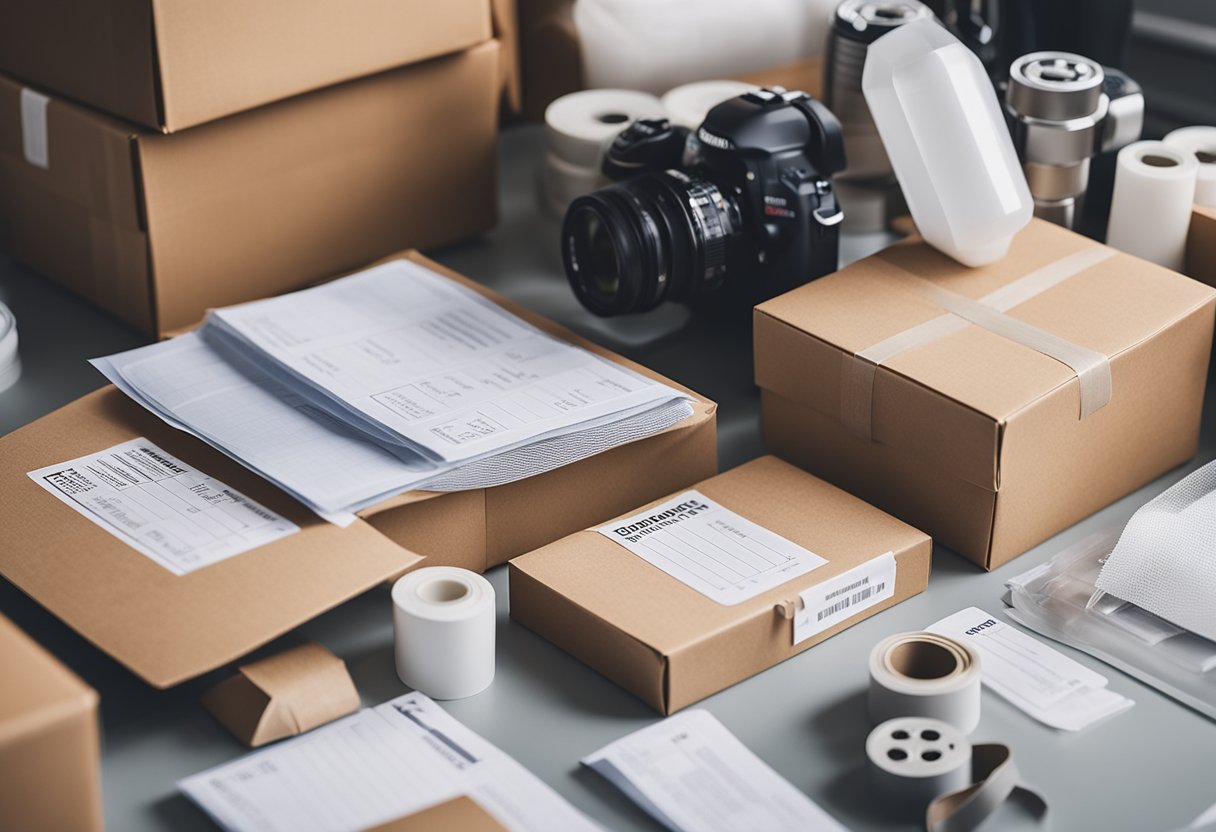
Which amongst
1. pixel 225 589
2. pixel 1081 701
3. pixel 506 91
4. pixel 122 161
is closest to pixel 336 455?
pixel 225 589

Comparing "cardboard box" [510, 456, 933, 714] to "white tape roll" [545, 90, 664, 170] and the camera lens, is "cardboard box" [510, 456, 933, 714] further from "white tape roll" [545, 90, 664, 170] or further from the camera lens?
"white tape roll" [545, 90, 664, 170]

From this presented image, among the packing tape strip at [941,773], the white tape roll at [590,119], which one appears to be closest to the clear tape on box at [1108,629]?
the packing tape strip at [941,773]

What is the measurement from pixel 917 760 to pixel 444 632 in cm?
26

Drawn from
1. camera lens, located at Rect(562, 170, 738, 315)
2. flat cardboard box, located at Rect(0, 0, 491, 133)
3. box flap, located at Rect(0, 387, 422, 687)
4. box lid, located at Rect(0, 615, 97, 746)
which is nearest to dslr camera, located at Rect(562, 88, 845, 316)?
camera lens, located at Rect(562, 170, 738, 315)

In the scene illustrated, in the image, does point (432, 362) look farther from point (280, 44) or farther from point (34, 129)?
point (34, 129)

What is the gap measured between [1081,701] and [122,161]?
75 centimetres

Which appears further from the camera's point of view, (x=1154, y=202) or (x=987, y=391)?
(x=1154, y=202)

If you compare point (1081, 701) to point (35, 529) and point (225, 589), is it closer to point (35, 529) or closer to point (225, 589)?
point (225, 589)

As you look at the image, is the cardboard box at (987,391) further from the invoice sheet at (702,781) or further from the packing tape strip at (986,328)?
the invoice sheet at (702,781)

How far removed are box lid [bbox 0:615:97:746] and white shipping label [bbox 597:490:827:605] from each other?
13.7 inches

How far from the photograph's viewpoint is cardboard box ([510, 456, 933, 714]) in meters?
0.83

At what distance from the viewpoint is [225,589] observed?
83 cm

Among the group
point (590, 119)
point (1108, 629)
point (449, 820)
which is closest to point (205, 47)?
point (590, 119)

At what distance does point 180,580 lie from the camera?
83cm
